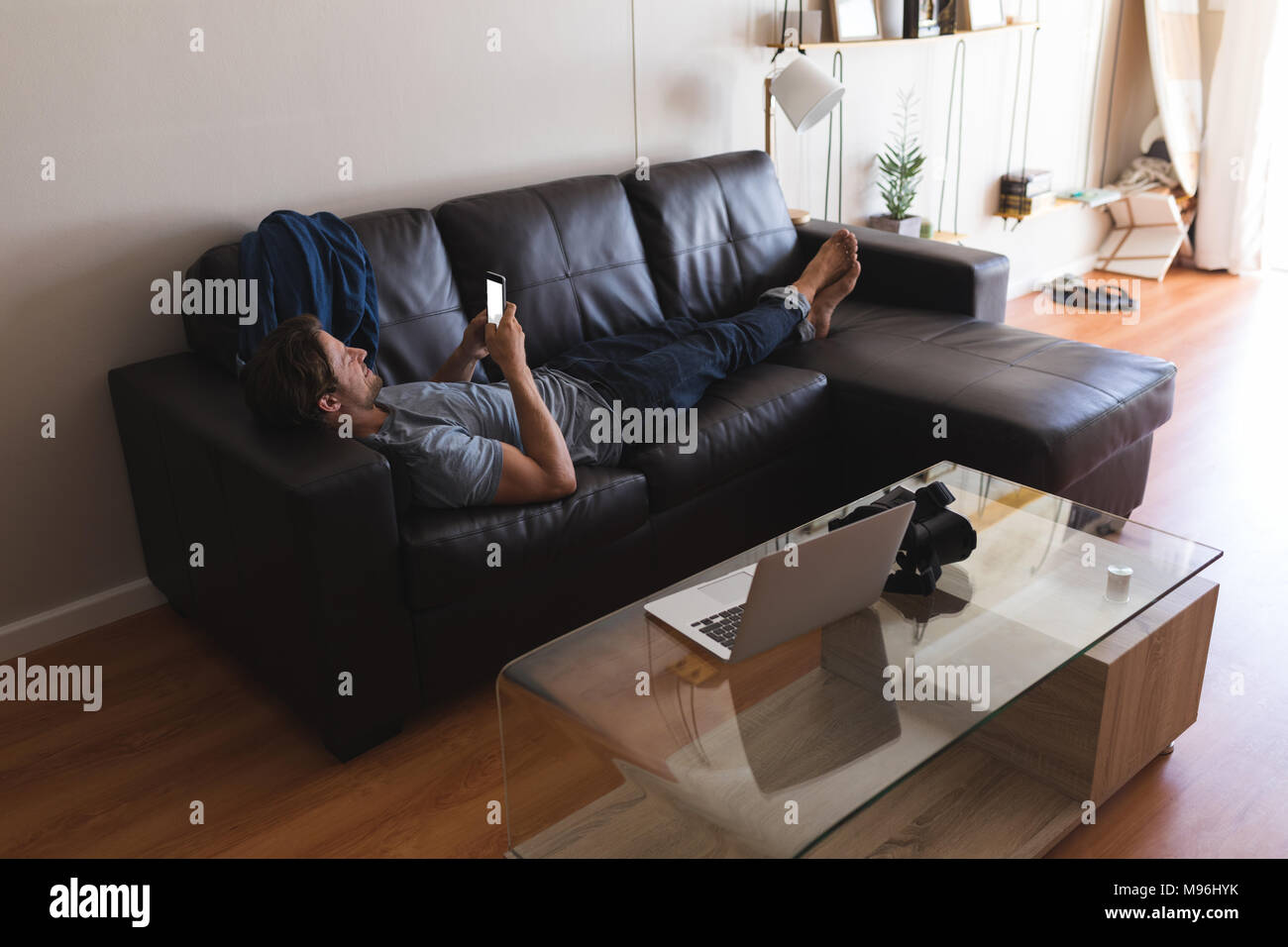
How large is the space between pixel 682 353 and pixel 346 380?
88 cm

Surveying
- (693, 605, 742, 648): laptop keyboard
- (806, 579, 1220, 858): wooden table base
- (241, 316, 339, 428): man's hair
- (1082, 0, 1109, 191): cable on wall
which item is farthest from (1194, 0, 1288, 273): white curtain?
(241, 316, 339, 428): man's hair

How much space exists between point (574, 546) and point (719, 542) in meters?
0.49

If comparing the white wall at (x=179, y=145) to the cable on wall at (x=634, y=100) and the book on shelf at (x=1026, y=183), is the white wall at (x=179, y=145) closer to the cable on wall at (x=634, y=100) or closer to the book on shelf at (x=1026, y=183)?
the cable on wall at (x=634, y=100)

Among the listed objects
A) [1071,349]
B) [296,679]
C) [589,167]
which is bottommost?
[296,679]

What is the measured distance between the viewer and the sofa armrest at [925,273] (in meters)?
3.20

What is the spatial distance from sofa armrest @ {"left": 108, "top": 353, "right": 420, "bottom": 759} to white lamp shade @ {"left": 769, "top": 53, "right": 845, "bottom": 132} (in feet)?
6.04

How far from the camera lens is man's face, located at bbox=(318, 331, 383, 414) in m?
2.11

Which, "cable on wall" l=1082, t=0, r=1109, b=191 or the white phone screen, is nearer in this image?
the white phone screen

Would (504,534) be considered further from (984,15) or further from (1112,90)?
(1112,90)

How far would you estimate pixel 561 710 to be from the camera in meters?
1.62

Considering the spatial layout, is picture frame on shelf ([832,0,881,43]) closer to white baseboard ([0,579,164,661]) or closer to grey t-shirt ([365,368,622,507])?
grey t-shirt ([365,368,622,507])
